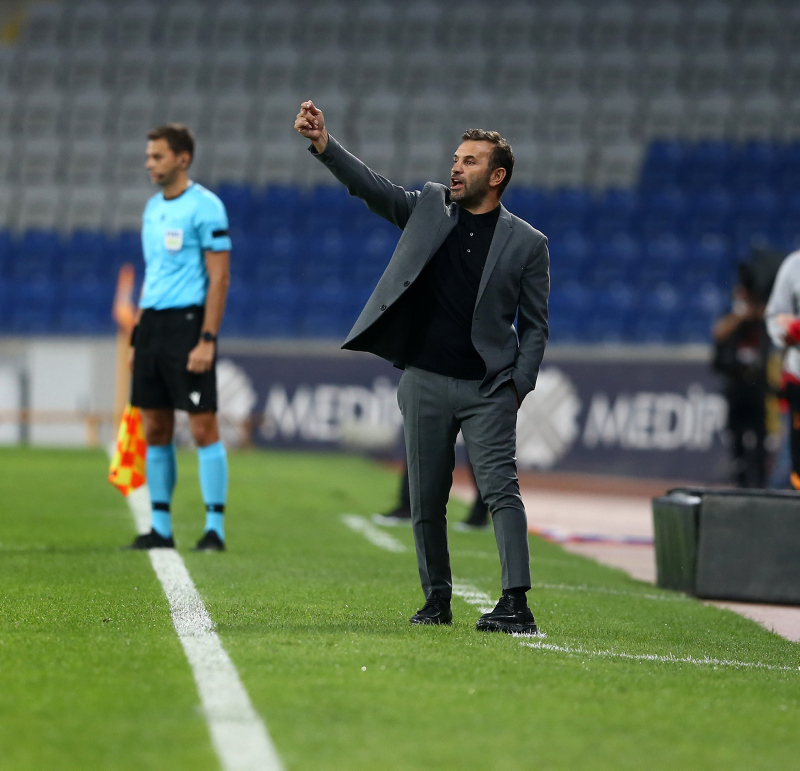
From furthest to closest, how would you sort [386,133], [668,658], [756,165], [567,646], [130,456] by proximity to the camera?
1. [386,133]
2. [756,165]
3. [130,456]
4. [567,646]
5. [668,658]

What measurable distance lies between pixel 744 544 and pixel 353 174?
297cm

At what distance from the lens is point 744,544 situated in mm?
6531

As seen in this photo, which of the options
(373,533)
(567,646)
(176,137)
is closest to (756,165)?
(373,533)

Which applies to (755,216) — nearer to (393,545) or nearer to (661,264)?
(661,264)

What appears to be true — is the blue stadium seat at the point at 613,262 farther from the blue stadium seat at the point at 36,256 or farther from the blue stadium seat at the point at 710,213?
the blue stadium seat at the point at 36,256

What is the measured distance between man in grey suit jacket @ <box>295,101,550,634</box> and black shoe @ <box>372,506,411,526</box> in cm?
480

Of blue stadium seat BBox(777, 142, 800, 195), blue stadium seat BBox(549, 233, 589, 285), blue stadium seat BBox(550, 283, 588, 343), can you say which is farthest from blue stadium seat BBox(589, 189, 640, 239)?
blue stadium seat BBox(777, 142, 800, 195)

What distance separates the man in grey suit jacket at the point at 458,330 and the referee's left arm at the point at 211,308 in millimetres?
2290

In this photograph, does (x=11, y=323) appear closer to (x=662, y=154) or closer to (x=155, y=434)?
(x=662, y=154)

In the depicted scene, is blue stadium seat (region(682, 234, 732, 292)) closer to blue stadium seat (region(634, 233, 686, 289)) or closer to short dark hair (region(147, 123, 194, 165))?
blue stadium seat (region(634, 233, 686, 289))

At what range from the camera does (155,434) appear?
7344 millimetres

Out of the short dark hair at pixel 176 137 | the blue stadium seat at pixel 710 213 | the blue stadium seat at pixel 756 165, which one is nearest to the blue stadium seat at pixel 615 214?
the blue stadium seat at pixel 710 213

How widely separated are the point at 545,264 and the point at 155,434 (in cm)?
311

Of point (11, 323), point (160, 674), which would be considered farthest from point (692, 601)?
point (11, 323)
